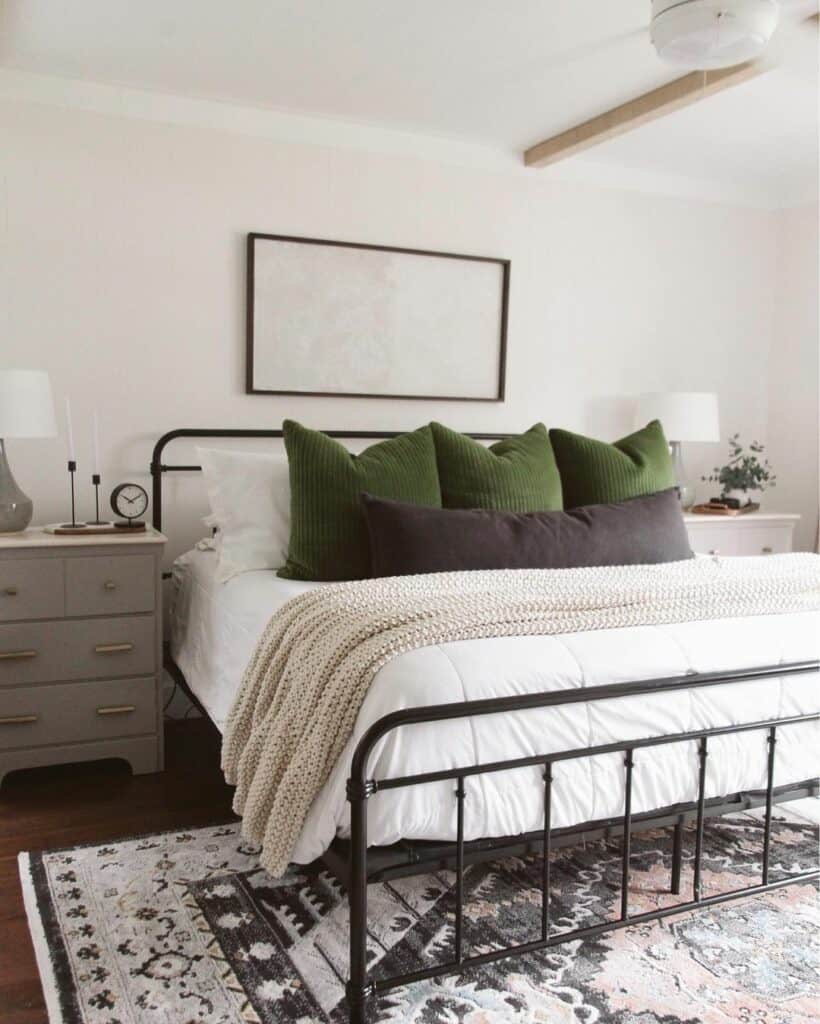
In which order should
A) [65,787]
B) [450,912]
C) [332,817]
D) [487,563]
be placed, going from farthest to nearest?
1. [65,787]
2. [487,563]
3. [450,912]
4. [332,817]

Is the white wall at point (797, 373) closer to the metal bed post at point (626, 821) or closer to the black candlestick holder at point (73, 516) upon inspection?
the metal bed post at point (626, 821)

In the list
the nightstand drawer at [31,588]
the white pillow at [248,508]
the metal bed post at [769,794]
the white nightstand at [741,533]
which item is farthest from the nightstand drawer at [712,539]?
the nightstand drawer at [31,588]

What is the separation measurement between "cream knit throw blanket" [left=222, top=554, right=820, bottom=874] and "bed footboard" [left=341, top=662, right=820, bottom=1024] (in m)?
0.17

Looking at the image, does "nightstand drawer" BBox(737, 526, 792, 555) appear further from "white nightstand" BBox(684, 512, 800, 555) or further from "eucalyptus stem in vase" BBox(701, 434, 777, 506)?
"eucalyptus stem in vase" BBox(701, 434, 777, 506)

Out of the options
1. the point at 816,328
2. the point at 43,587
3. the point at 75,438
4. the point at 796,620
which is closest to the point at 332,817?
the point at 796,620

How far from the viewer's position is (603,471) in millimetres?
3383

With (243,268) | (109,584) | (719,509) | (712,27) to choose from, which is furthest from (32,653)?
(719,509)

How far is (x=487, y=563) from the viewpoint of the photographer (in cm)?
276

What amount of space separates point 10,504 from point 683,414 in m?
2.73

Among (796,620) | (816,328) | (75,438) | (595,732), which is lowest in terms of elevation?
(595,732)

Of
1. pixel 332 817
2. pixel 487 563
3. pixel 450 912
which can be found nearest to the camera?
pixel 332 817

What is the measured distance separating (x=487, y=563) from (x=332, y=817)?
105cm

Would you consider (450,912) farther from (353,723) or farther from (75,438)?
(75,438)

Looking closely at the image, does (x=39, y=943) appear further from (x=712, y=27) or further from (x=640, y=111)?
(x=640, y=111)
